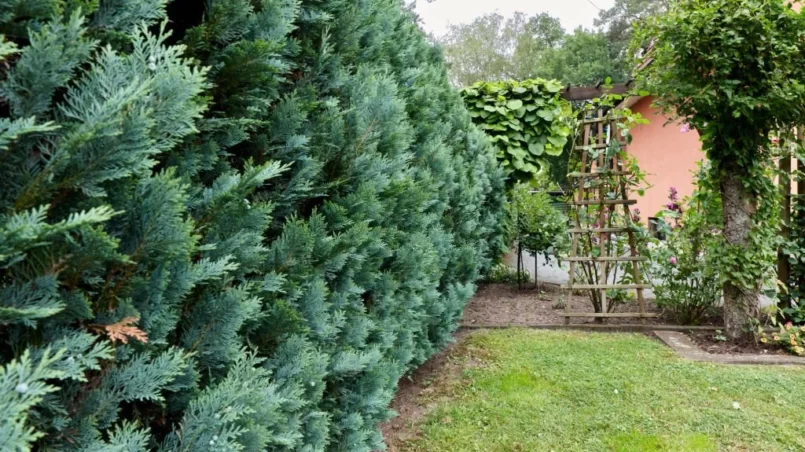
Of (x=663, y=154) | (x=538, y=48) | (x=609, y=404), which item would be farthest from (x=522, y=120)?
(x=538, y=48)

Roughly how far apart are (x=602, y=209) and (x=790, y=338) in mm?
1920

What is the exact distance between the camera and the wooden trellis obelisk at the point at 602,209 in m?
5.02

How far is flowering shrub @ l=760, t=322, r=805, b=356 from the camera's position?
401 centimetres

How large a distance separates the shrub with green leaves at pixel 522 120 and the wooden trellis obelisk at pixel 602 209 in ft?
5.13

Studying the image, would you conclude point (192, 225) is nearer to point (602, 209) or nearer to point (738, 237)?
point (738, 237)

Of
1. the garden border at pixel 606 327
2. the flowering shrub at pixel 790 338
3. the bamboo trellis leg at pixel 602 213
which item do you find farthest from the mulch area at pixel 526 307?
the flowering shrub at pixel 790 338

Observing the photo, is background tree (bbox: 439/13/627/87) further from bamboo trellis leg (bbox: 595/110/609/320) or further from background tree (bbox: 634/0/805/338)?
background tree (bbox: 634/0/805/338)

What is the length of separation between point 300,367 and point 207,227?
20.0 inches

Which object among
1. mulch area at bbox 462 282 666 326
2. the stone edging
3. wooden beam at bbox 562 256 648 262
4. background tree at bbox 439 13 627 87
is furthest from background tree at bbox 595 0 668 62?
the stone edging

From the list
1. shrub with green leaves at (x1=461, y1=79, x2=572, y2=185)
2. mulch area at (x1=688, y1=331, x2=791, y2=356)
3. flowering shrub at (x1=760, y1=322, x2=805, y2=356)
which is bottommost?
mulch area at (x1=688, y1=331, x2=791, y2=356)

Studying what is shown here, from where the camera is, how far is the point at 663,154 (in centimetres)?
1134

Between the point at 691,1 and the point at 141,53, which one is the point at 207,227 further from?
the point at 691,1

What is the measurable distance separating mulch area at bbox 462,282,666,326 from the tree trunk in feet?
2.62

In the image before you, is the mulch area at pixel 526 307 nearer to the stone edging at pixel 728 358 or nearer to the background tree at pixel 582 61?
the stone edging at pixel 728 358
